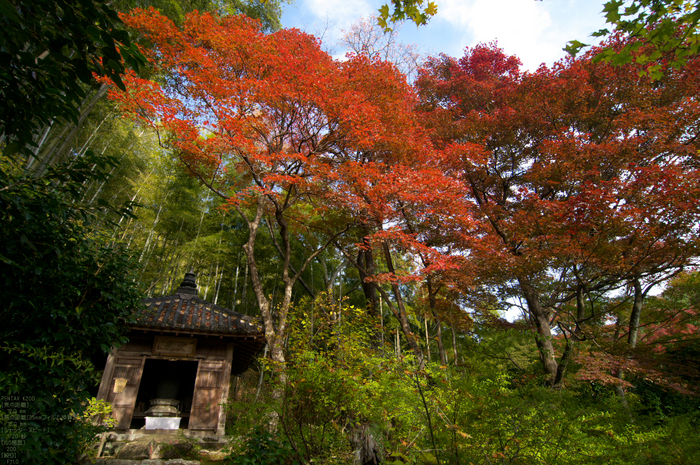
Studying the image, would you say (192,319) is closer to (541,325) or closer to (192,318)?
(192,318)

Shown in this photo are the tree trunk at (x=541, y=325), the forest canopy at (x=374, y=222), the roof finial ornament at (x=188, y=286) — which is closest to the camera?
the forest canopy at (x=374, y=222)

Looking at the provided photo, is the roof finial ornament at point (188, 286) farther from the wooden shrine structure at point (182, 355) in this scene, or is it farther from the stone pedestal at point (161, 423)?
the stone pedestal at point (161, 423)

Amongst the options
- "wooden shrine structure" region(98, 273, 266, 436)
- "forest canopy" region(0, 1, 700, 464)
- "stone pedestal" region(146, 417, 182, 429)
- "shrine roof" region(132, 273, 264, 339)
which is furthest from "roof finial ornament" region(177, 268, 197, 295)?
"stone pedestal" region(146, 417, 182, 429)

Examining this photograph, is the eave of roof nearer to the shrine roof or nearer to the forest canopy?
the shrine roof

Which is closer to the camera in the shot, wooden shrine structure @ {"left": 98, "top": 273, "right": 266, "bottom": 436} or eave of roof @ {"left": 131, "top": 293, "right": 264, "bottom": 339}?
wooden shrine structure @ {"left": 98, "top": 273, "right": 266, "bottom": 436}

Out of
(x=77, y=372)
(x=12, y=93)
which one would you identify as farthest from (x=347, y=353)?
(x=12, y=93)

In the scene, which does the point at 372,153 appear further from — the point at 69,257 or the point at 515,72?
the point at 69,257

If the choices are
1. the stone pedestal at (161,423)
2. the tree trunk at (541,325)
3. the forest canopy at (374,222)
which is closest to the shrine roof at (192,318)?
the forest canopy at (374,222)

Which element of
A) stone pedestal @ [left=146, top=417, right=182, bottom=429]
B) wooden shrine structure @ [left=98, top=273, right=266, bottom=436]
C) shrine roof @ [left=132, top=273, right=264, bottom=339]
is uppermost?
shrine roof @ [left=132, top=273, right=264, bottom=339]

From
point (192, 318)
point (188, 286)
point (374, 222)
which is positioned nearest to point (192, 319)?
point (192, 318)

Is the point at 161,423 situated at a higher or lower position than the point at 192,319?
lower

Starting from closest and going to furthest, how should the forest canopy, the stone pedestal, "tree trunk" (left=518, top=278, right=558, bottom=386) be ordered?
the forest canopy
the stone pedestal
"tree trunk" (left=518, top=278, right=558, bottom=386)

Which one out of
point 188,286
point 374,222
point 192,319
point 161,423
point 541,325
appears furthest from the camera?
point 374,222

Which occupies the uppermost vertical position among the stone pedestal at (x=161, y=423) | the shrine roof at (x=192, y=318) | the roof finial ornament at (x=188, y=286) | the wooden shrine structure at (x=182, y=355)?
the roof finial ornament at (x=188, y=286)
